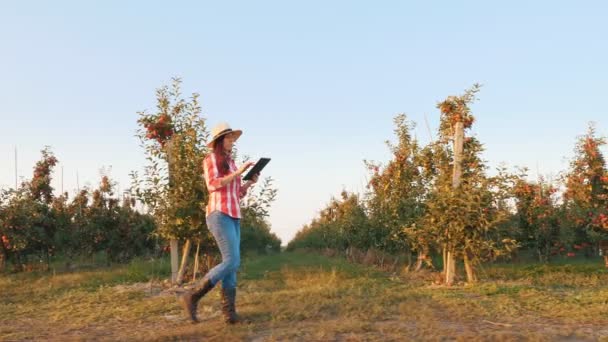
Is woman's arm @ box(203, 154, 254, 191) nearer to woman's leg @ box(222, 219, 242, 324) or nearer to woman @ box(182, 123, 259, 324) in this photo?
woman @ box(182, 123, 259, 324)

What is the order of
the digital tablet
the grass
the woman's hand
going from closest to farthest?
the grass, the woman's hand, the digital tablet

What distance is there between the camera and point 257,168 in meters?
4.78

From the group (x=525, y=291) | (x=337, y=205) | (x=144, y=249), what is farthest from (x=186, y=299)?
(x=337, y=205)

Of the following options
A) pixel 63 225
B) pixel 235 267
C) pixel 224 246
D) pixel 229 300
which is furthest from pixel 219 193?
pixel 63 225

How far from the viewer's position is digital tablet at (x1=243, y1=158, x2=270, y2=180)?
4.72 metres

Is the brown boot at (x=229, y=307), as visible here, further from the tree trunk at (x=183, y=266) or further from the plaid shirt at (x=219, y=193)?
the tree trunk at (x=183, y=266)

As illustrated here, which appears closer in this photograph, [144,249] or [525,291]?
[525,291]

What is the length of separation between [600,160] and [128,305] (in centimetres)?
1731

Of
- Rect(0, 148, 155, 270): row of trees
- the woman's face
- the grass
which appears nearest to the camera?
the grass

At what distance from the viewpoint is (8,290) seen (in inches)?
351

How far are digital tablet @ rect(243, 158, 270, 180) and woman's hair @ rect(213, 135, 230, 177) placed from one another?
0.21m

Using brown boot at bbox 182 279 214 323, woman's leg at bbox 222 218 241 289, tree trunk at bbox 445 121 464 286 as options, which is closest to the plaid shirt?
woman's leg at bbox 222 218 241 289

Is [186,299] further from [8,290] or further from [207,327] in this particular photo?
[8,290]

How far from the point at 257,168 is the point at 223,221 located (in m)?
0.62
